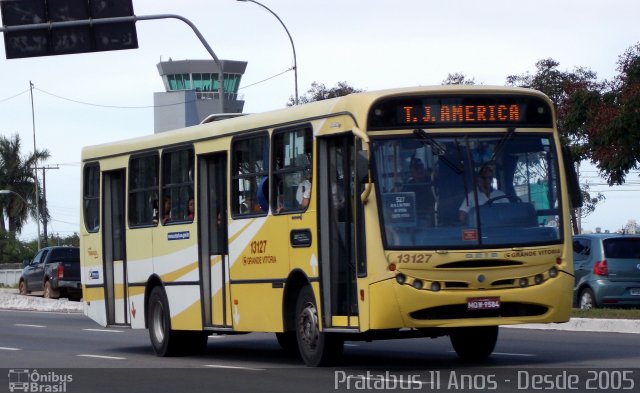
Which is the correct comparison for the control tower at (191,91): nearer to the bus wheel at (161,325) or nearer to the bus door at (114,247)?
the bus door at (114,247)

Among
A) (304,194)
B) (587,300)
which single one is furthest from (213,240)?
(587,300)

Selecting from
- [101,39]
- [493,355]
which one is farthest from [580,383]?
[101,39]

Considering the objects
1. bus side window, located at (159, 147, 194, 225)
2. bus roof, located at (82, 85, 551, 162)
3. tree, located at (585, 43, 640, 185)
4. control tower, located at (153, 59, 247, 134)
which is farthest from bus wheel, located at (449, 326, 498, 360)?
control tower, located at (153, 59, 247, 134)

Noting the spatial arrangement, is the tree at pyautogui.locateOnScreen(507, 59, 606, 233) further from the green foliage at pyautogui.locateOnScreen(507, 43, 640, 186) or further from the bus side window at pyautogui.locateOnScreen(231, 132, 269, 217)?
the bus side window at pyautogui.locateOnScreen(231, 132, 269, 217)

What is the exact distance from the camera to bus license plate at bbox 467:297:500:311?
48.0ft

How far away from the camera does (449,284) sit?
14617mm

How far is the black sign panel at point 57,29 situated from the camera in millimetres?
24484

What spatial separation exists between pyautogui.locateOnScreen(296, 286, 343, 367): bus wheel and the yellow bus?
2 cm

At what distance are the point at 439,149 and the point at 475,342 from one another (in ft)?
9.76

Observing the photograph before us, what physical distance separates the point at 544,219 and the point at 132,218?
301 inches

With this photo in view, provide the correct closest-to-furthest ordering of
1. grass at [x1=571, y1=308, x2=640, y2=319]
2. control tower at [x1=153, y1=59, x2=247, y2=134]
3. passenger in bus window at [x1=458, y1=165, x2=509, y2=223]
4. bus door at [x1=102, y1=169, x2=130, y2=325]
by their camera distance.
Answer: passenger in bus window at [x1=458, y1=165, x2=509, y2=223] → bus door at [x1=102, y1=169, x2=130, y2=325] → grass at [x1=571, y1=308, x2=640, y2=319] → control tower at [x1=153, y1=59, x2=247, y2=134]

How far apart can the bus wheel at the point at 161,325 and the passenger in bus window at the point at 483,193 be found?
20.0ft

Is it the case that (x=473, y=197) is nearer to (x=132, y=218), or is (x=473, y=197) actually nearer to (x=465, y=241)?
(x=465, y=241)

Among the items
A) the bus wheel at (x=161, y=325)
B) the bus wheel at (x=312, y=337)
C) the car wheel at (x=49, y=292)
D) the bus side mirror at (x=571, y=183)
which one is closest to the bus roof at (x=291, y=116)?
the bus side mirror at (x=571, y=183)
